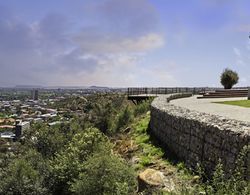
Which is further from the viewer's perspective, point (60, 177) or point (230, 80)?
point (230, 80)

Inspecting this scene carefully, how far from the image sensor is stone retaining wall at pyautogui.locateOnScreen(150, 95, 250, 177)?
800 centimetres

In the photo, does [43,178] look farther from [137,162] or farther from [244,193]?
[244,193]

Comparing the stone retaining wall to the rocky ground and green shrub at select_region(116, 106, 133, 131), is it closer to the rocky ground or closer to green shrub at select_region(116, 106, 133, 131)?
the rocky ground

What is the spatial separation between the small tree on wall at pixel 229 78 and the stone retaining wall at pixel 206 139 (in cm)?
3620

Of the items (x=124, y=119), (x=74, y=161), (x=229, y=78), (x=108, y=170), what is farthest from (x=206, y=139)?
(x=229, y=78)

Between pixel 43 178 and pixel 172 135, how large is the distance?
5.83 meters

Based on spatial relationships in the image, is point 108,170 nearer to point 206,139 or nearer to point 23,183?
point 206,139

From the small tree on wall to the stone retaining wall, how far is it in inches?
1425

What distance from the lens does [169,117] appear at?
1325 cm

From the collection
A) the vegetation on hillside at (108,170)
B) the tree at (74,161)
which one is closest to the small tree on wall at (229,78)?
the vegetation on hillside at (108,170)

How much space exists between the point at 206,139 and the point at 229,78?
4018 centimetres

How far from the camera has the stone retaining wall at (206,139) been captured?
800 centimetres

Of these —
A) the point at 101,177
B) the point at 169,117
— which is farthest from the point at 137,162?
the point at 101,177

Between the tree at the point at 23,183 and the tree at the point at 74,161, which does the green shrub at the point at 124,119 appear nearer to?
the tree at the point at 23,183
